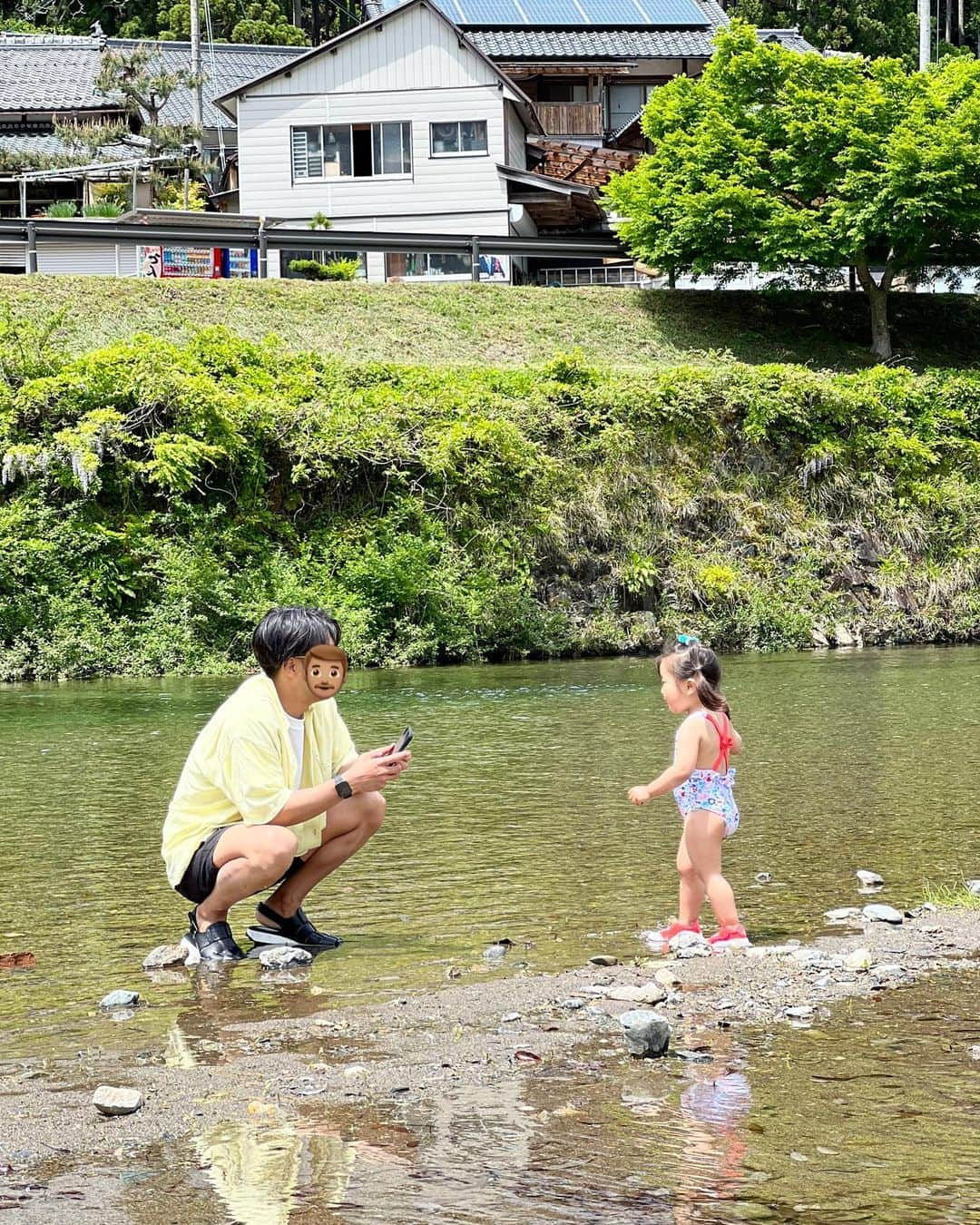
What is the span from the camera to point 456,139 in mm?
40688

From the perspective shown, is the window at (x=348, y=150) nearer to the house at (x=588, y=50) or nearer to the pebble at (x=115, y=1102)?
the house at (x=588, y=50)

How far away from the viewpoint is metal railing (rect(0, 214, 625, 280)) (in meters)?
30.0

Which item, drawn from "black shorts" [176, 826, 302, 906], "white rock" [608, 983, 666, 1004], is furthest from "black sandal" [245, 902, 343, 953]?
"white rock" [608, 983, 666, 1004]

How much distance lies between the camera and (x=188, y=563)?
21.7m

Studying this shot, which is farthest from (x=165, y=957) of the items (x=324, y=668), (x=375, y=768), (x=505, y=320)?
(x=505, y=320)

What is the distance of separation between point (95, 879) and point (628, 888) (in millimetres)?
2799

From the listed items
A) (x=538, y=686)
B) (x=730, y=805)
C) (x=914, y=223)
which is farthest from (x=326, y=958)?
(x=914, y=223)

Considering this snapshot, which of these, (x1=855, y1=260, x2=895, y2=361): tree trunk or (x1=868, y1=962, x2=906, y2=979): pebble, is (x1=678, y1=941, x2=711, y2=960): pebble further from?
(x1=855, y1=260, x2=895, y2=361): tree trunk

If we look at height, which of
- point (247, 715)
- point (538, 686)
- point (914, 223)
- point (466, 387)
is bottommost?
point (538, 686)

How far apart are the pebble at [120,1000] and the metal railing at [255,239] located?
87.9 feet

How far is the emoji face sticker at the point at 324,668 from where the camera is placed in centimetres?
580

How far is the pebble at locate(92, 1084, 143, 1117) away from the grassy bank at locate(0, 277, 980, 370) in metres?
23.2

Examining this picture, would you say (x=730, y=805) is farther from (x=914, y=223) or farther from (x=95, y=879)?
(x=914, y=223)

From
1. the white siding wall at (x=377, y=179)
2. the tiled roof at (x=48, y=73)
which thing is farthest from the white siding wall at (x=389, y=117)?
the tiled roof at (x=48, y=73)
